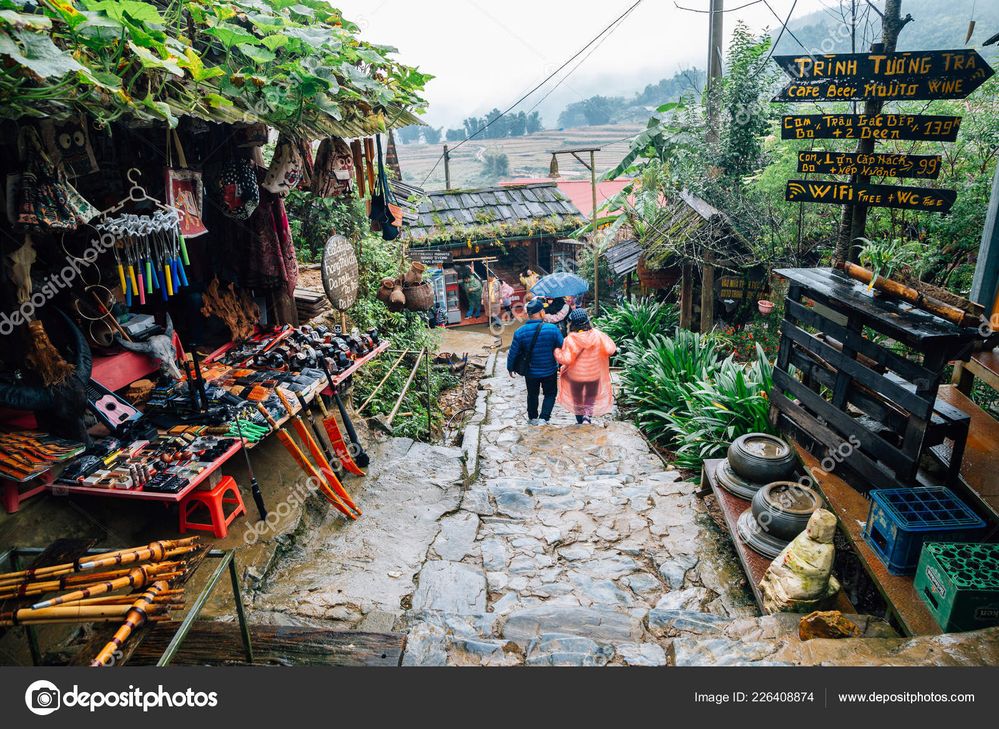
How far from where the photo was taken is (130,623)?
2820 millimetres

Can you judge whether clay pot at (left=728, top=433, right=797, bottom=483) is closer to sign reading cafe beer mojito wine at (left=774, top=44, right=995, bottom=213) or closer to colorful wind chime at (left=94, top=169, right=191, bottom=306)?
sign reading cafe beer mojito wine at (left=774, top=44, right=995, bottom=213)

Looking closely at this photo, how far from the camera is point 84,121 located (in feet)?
13.9

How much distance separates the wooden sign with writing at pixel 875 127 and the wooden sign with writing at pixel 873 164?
0.60 feet

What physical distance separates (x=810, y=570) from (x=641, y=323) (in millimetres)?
9781

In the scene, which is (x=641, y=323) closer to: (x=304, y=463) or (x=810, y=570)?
(x=304, y=463)

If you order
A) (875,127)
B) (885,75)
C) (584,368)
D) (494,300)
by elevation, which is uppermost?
(885,75)

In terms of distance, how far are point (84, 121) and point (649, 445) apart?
7.30 metres

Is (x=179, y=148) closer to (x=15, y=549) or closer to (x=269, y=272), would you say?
(x=269, y=272)

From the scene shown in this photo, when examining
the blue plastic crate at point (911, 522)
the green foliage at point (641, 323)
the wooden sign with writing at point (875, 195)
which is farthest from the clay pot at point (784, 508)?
Result: the green foliage at point (641, 323)

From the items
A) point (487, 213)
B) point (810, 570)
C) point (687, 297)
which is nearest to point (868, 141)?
point (810, 570)

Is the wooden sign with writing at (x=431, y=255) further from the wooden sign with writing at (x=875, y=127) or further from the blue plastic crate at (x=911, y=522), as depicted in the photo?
the blue plastic crate at (x=911, y=522)

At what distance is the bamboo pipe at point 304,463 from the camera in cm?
589

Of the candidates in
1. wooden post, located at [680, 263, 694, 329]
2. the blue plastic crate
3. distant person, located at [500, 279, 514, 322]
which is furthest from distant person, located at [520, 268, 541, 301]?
the blue plastic crate

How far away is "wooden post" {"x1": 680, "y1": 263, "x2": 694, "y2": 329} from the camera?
12414 millimetres
